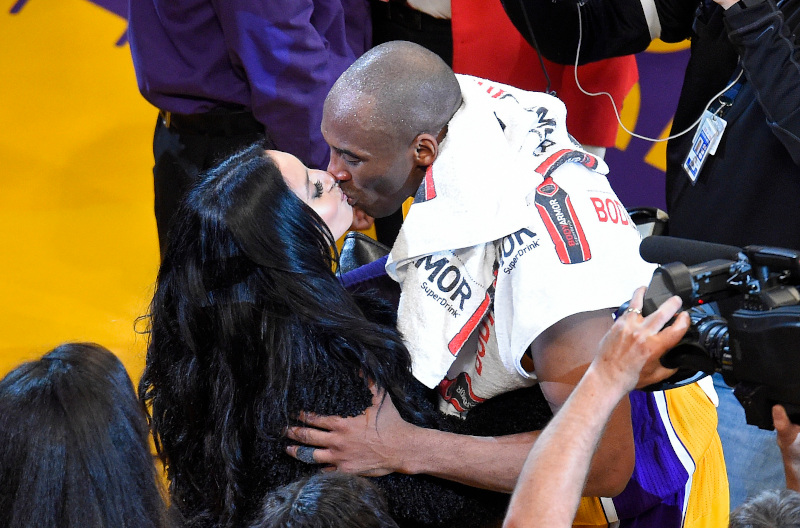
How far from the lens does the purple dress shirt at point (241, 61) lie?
90.9 inches

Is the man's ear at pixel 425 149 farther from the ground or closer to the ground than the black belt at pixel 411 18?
closer to the ground

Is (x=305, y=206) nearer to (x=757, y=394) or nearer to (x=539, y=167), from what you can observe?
(x=539, y=167)

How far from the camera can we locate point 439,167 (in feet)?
5.46

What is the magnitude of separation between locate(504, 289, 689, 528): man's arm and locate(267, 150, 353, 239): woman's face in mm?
718

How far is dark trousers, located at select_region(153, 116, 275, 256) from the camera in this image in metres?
2.46

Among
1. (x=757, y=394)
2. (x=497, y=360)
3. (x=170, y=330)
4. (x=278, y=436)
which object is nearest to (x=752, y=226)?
(x=497, y=360)

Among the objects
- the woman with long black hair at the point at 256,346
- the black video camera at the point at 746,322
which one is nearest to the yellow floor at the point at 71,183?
the woman with long black hair at the point at 256,346

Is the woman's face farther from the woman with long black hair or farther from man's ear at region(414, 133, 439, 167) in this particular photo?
man's ear at region(414, 133, 439, 167)

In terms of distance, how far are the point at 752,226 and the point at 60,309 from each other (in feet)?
7.49

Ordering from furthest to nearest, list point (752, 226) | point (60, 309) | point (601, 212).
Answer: point (60, 309) < point (752, 226) < point (601, 212)

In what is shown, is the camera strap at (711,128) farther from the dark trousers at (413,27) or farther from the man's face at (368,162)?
the dark trousers at (413,27)

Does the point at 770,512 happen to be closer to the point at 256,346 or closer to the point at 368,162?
the point at 256,346

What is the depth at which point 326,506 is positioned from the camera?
3.76ft

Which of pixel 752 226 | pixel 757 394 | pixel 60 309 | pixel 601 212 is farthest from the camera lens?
pixel 60 309
